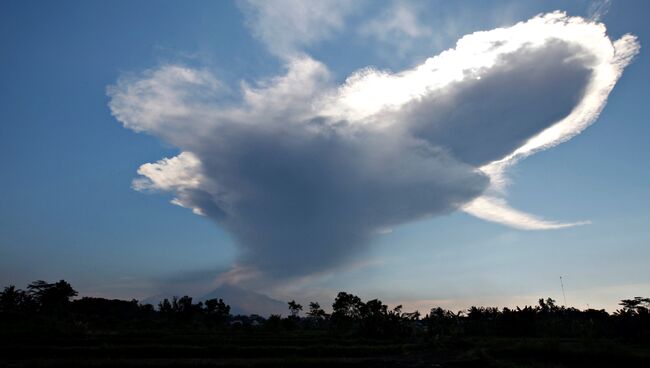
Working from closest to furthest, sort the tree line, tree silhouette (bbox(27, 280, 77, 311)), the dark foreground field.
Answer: the dark foreground field < the tree line < tree silhouette (bbox(27, 280, 77, 311))

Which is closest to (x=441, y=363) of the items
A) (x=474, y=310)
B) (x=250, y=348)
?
(x=250, y=348)

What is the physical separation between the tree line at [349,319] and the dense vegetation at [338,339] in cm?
15

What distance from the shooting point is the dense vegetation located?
23.6m

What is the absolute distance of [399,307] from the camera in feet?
220

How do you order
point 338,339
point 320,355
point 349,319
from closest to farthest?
point 320,355 < point 338,339 < point 349,319

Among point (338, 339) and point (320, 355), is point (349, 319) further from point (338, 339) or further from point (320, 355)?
point (320, 355)

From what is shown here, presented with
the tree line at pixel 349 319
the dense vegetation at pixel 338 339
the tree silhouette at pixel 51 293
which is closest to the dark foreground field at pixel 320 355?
the dense vegetation at pixel 338 339

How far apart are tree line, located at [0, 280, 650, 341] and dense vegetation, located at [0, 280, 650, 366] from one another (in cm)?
15

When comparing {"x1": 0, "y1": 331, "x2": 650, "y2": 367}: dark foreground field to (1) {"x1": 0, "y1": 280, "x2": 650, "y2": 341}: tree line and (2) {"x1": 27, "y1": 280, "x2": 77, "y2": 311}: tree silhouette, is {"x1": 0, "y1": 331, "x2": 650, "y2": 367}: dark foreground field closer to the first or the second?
(1) {"x1": 0, "y1": 280, "x2": 650, "y2": 341}: tree line

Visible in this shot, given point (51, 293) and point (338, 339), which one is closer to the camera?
point (338, 339)

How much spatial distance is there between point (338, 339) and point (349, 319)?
3114 centimetres

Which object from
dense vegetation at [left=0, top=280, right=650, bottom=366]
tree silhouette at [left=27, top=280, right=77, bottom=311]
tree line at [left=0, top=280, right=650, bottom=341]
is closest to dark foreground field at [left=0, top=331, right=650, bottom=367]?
dense vegetation at [left=0, top=280, right=650, bottom=366]

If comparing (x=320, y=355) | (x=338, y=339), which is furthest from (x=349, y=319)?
(x=320, y=355)

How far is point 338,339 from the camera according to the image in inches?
1588
